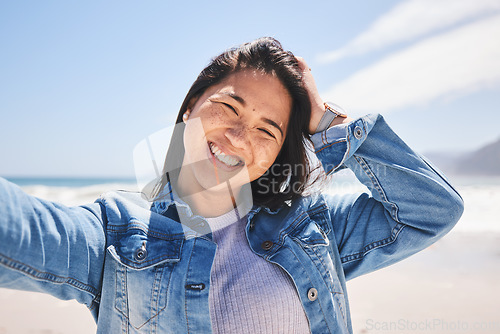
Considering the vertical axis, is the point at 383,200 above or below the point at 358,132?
below

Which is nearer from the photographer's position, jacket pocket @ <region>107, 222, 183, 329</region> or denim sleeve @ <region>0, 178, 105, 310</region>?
denim sleeve @ <region>0, 178, 105, 310</region>

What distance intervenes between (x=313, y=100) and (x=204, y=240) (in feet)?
2.93

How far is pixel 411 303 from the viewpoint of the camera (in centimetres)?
322

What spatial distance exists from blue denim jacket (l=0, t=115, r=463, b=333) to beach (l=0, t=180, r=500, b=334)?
65.5 inches

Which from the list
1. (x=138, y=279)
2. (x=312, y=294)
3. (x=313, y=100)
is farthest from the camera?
(x=313, y=100)

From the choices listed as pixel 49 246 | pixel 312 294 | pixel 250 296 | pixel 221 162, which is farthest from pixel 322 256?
pixel 49 246

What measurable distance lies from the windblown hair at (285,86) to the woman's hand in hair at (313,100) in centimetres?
2

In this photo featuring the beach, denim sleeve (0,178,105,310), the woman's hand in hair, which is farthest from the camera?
the beach

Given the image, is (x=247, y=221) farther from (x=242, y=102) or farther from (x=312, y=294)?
(x=242, y=102)

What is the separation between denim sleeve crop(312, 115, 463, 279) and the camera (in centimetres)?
157

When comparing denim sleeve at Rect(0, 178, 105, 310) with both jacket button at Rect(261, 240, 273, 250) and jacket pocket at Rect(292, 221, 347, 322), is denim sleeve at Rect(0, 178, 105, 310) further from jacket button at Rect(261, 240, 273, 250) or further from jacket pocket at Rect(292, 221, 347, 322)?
jacket pocket at Rect(292, 221, 347, 322)

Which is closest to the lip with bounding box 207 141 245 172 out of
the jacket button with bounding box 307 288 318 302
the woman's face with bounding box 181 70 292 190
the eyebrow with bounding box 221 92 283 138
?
the woman's face with bounding box 181 70 292 190

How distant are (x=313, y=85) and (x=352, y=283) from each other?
2.67 m

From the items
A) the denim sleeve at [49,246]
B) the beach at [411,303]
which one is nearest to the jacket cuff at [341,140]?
the denim sleeve at [49,246]
